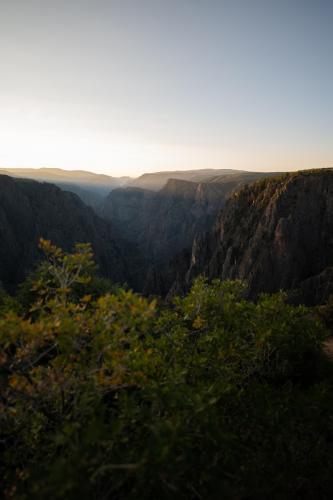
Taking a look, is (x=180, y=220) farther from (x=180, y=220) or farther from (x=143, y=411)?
(x=143, y=411)

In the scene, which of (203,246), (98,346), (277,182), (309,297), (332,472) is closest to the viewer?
(98,346)

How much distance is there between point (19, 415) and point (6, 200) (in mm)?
118701

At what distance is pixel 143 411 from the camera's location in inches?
235

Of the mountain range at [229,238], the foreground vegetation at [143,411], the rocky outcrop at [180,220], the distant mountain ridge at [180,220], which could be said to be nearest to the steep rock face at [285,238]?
the mountain range at [229,238]

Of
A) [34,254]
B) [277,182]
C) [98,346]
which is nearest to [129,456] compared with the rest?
[98,346]

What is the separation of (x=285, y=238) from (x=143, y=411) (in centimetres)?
5725

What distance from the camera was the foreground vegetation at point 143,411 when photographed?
4758 millimetres

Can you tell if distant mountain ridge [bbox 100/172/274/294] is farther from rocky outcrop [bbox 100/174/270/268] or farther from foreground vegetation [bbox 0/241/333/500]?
foreground vegetation [bbox 0/241/333/500]

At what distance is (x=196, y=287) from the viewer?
34.0ft

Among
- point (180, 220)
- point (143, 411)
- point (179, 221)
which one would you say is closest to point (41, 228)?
point (179, 221)

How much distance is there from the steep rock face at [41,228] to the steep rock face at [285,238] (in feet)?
201

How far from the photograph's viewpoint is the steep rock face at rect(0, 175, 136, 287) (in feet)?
325

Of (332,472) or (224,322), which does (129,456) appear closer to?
(332,472)

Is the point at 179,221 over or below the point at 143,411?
below
